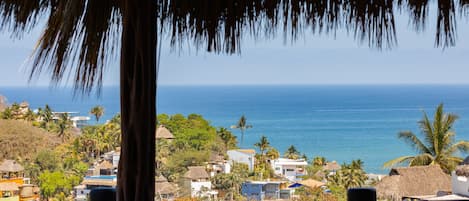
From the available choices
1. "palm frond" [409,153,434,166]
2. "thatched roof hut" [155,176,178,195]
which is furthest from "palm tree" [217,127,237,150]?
"palm frond" [409,153,434,166]

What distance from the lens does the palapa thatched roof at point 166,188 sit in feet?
26.0

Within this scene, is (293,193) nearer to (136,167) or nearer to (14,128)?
(14,128)

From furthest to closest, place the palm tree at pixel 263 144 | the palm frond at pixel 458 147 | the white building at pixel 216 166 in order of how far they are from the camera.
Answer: the palm frond at pixel 458 147, the palm tree at pixel 263 144, the white building at pixel 216 166

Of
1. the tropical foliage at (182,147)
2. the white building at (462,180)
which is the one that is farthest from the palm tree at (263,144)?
the white building at (462,180)

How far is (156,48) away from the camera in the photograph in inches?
67.7

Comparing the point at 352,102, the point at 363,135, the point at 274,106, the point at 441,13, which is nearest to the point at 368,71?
the point at 352,102

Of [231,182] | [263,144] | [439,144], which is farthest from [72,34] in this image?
[439,144]

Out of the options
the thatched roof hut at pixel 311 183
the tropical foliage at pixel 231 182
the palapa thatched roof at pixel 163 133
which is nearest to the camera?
the palapa thatched roof at pixel 163 133

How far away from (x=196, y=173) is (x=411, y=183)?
336 cm

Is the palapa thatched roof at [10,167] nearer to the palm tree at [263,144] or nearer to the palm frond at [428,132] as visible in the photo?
the palm tree at [263,144]

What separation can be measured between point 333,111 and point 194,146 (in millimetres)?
33713

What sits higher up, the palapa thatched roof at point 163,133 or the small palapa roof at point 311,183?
the palapa thatched roof at point 163,133

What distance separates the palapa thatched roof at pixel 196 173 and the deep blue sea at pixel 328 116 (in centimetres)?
1823

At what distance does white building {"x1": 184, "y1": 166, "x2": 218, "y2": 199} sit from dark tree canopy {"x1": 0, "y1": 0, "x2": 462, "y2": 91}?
6.15m
